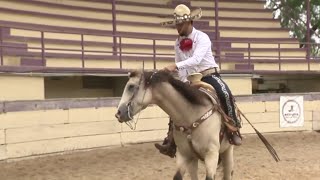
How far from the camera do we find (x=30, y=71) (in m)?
12.1

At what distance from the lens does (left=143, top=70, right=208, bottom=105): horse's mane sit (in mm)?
5434

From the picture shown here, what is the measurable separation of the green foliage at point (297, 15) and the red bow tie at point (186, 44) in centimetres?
3129

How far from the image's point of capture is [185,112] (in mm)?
5715

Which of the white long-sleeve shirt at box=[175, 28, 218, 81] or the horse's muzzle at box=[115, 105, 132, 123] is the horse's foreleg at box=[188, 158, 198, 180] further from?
the horse's muzzle at box=[115, 105, 132, 123]

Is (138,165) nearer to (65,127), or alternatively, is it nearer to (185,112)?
(65,127)

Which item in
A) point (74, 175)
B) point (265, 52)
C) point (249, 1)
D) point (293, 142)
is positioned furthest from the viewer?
point (249, 1)

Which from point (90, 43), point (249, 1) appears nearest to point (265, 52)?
point (249, 1)

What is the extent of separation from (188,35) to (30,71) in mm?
6894

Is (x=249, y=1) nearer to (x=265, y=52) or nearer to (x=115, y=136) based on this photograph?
(x=265, y=52)

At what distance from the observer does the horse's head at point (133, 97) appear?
5207 mm

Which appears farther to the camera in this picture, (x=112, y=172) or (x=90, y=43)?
(x=90, y=43)

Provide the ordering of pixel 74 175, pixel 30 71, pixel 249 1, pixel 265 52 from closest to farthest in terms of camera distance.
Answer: pixel 74 175
pixel 30 71
pixel 265 52
pixel 249 1

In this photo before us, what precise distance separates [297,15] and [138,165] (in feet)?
99.2

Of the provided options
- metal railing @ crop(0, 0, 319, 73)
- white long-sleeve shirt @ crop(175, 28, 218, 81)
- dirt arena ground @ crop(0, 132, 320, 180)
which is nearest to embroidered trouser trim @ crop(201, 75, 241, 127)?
white long-sleeve shirt @ crop(175, 28, 218, 81)
